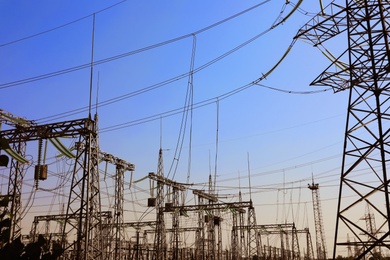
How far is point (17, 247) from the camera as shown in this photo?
2354mm

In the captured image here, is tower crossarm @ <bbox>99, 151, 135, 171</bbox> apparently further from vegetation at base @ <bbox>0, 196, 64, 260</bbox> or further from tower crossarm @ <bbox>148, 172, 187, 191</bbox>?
vegetation at base @ <bbox>0, 196, 64, 260</bbox>

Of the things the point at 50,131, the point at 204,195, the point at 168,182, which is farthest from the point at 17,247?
the point at 204,195

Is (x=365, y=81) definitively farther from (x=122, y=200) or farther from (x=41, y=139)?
(x=122, y=200)

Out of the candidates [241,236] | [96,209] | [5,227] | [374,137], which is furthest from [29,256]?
[241,236]

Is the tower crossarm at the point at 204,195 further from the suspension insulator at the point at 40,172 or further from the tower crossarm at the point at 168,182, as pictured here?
the suspension insulator at the point at 40,172

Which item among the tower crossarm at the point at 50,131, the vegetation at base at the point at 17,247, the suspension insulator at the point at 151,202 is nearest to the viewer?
the vegetation at base at the point at 17,247

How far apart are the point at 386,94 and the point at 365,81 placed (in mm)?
726

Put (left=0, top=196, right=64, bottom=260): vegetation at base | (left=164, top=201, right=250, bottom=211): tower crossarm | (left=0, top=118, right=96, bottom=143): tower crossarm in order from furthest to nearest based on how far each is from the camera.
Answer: (left=164, top=201, right=250, bottom=211): tower crossarm, (left=0, top=118, right=96, bottom=143): tower crossarm, (left=0, top=196, right=64, bottom=260): vegetation at base

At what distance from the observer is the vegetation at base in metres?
2.34

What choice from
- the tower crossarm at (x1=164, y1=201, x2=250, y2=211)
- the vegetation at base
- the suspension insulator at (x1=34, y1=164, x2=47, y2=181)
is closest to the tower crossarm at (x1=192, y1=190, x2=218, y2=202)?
the tower crossarm at (x1=164, y1=201, x2=250, y2=211)

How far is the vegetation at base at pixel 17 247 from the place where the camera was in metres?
2.34

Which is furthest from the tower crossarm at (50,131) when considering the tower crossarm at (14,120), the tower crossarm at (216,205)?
the tower crossarm at (216,205)

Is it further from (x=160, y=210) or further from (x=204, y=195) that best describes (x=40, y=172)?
(x=204, y=195)

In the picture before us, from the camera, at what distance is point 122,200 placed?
27625 millimetres
